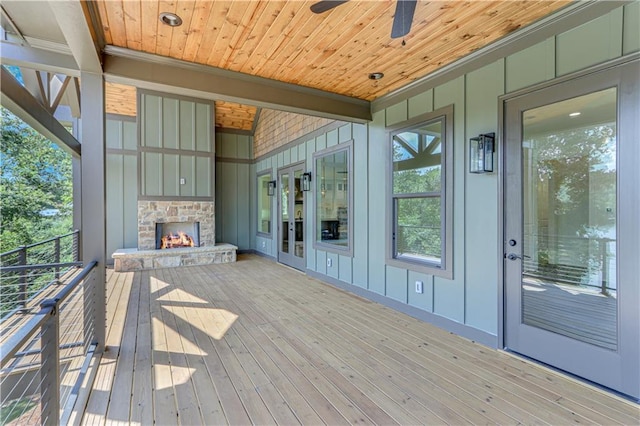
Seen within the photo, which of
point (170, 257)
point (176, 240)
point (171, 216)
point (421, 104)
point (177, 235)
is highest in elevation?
point (421, 104)

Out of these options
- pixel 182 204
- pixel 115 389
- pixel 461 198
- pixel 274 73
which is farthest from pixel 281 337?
pixel 182 204

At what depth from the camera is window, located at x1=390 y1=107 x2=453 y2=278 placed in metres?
3.58

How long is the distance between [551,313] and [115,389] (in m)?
3.72

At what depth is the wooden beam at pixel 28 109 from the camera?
2.19 meters

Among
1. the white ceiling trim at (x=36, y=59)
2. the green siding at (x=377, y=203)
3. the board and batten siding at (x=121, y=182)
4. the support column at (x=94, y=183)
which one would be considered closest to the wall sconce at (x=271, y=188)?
the board and batten siding at (x=121, y=182)

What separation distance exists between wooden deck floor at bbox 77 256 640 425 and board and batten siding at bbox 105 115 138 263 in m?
4.57

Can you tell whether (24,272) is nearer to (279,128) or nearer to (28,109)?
(28,109)

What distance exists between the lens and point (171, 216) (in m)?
7.62

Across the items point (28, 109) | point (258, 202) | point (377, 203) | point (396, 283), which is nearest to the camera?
point (28, 109)

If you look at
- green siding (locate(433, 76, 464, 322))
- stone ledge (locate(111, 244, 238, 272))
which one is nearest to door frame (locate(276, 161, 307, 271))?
stone ledge (locate(111, 244, 238, 272))

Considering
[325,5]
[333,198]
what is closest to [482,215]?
[325,5]

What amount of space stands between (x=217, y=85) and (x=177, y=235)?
5542 mm

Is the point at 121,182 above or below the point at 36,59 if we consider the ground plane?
below

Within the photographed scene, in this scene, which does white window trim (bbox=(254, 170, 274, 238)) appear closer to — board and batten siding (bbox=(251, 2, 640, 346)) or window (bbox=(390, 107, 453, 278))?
board and batten siding (bbox=(251, 2, 640, 346))
